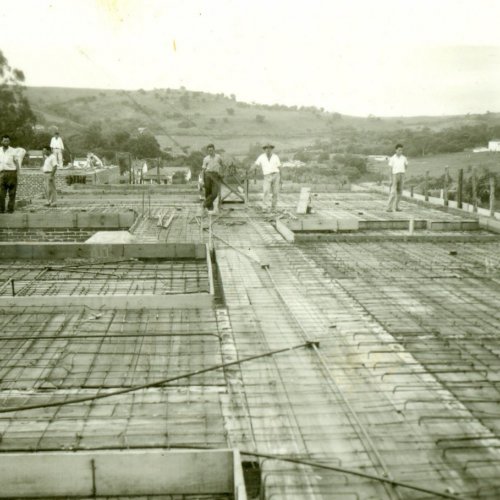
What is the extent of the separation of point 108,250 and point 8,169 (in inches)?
120

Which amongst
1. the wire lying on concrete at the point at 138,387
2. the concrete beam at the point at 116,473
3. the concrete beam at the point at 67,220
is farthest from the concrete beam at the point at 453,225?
the concrete beam at the point at 116,473

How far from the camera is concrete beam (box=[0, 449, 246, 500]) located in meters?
3.44

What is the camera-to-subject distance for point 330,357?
5.20 meters

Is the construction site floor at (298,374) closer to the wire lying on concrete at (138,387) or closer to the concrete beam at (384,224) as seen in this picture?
the wire lying on concrete at (138,387)

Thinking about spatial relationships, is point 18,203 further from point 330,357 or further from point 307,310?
point 330,357

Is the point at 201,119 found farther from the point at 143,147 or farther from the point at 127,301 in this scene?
the point at 127,301

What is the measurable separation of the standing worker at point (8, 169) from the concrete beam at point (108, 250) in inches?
90.0

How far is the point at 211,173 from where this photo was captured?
439 inches

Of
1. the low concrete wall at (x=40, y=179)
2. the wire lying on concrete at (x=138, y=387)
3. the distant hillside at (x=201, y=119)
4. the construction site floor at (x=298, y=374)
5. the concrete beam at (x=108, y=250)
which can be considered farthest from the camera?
the distant hillside at (x=201, y=119)

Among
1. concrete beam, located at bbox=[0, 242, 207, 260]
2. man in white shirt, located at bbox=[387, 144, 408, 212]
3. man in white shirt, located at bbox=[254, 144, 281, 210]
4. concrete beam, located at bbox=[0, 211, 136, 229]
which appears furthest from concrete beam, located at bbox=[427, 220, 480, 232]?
concrete beam, located at bbox=[0, 211, 136, 229]

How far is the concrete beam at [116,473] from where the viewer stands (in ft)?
11.3

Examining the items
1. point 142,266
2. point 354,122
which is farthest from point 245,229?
point 354,122

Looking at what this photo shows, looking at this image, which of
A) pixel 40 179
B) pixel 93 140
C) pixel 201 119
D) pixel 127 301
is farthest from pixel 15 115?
pixel 127 301

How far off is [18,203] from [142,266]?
4710mm
